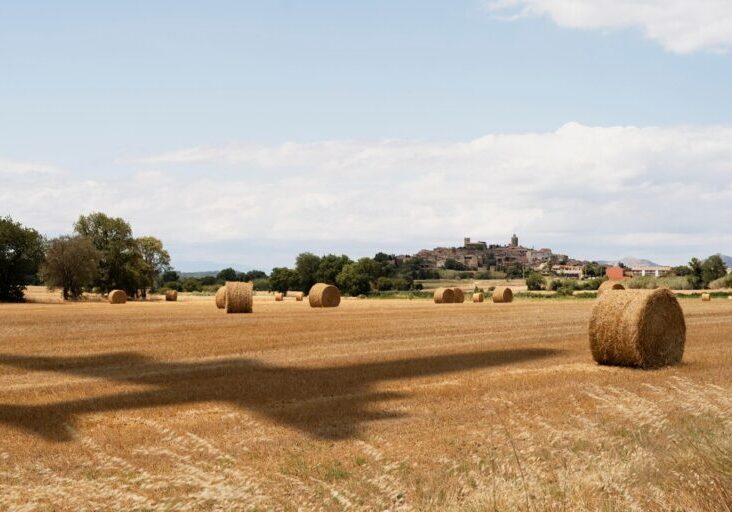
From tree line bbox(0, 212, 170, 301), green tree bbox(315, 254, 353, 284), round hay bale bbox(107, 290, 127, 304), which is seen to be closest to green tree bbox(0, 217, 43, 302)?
tree line bbox(0, 212, 170, 301)

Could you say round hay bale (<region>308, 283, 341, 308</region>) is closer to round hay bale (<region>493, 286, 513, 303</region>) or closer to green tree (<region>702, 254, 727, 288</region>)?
round hay bale (<region>493, 286, 513, 303</region>)

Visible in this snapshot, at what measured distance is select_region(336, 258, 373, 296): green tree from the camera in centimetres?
10563

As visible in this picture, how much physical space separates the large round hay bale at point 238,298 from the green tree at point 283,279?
85739 mm

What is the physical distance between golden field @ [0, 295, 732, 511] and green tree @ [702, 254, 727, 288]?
8440cm

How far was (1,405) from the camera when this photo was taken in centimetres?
1416

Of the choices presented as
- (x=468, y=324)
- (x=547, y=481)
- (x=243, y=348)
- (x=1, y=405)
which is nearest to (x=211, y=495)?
(x=547, y=481)

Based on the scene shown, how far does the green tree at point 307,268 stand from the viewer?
414 feet

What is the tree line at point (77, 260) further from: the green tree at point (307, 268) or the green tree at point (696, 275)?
the green tree at point (696, 275)

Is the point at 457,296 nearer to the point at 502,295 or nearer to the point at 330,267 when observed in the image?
the point at 502,295

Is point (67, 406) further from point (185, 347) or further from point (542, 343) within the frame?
point (542, 343)

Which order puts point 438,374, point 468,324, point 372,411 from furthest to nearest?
1. point 468,324
2. point 438,374
3. point 372,411

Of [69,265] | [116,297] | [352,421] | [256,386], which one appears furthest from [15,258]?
[352,421]

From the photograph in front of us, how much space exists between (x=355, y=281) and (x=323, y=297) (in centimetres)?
6117

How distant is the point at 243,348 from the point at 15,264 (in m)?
51.1
